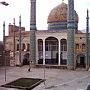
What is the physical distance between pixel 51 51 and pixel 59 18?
6.14m

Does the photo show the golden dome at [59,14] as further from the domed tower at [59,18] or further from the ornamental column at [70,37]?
the ornamental column at [70,37]

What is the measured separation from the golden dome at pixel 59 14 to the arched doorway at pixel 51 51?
4.45 meters

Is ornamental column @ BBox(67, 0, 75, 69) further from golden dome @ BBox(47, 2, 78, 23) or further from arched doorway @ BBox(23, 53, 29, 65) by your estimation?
arched doorway @ BBox(23, 53, 29, 65)

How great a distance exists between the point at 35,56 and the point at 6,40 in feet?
24.6

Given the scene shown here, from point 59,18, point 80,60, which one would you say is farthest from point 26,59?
point 80,60

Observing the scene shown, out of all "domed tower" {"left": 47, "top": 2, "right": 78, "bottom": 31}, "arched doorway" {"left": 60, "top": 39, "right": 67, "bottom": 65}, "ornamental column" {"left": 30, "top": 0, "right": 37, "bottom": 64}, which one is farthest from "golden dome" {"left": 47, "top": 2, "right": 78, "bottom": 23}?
"ornamental column" {"left": 30, "top": 0, "right": 37, "bottom": 64}

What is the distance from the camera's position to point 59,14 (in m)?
43.4

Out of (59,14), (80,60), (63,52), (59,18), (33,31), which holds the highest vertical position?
(59,14)

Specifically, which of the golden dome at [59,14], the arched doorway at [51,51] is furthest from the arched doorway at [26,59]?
the golden dome at [59,14]

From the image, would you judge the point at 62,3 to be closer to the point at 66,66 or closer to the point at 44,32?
the point at 44,32

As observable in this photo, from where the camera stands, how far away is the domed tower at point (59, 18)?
141 ft

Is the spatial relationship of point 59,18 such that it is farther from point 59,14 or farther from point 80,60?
point 80,60

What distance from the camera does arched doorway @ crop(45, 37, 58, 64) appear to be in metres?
41.3

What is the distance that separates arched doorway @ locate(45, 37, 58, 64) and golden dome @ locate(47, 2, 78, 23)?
4.45 meters
